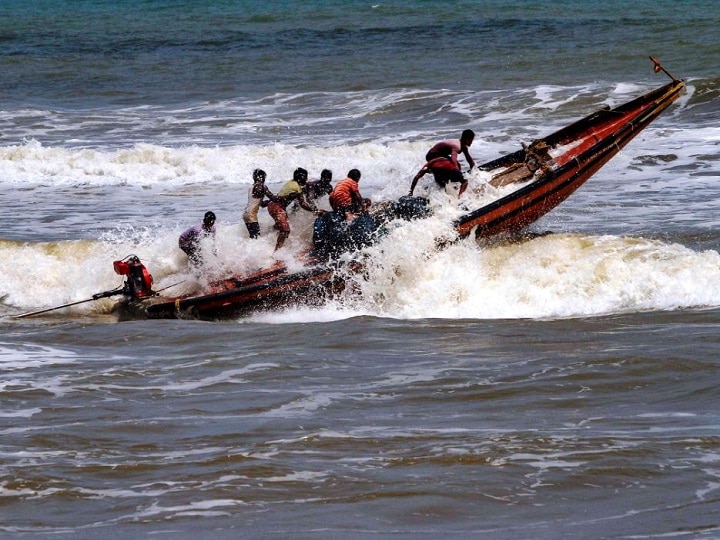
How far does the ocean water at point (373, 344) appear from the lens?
245 inches

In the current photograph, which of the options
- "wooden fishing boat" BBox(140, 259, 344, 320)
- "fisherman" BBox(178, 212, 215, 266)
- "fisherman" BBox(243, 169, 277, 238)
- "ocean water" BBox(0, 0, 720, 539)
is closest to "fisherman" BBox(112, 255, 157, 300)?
"wooden fishing boat" BBox(140, 259, 344, 320)

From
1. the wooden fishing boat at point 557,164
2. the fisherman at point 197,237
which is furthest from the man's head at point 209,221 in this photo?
the wooden fishing boat at point 557,164

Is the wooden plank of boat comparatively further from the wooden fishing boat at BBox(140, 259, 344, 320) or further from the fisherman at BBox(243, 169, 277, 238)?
the fisherman at BBox(243, 169, 277, 238)

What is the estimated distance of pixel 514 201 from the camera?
516 inches

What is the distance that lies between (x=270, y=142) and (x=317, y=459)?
18285 mm

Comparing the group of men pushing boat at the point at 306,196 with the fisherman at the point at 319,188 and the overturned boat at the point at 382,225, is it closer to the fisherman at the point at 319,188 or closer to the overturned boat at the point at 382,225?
the fisherman at the point at 319,188

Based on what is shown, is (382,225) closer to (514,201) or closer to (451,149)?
(451,149)

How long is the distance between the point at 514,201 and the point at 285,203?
2.63m

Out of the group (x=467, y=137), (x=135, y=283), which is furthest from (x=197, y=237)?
(x=467, y=137)

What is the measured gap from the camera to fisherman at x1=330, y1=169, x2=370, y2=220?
1262 centimetres

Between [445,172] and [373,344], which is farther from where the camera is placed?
[445,172]

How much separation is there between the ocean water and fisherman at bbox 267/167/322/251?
21 centimetres

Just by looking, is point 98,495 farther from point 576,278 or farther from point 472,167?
point 472,167

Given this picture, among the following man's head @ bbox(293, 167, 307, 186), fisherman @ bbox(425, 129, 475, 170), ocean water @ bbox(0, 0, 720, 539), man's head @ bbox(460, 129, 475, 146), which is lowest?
ocean water @ bbox(0, 0, 720, 539)
